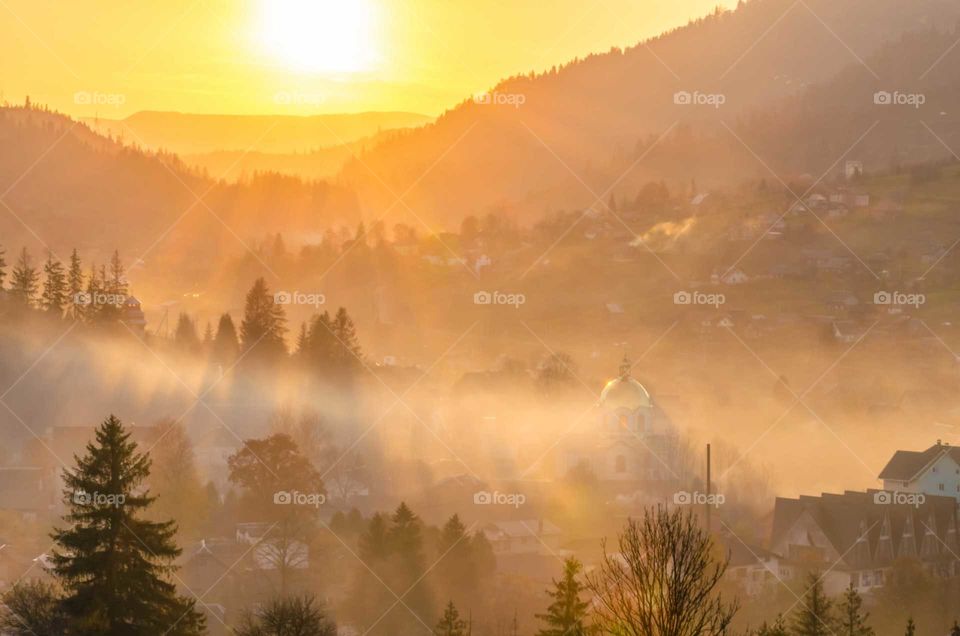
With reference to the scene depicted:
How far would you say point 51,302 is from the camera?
79.3 m

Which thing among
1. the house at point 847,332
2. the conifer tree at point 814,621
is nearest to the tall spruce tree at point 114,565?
the conifer tree at point 814,621

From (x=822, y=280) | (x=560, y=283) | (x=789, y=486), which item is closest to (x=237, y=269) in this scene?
(x=560, y=283)

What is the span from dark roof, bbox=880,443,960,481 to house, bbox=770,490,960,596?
15.8ft

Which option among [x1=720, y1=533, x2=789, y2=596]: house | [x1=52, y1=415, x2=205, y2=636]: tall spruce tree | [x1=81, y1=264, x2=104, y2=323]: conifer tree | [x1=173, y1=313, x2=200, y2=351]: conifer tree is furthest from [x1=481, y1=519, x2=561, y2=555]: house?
[x1=81, y1=264, x2=104, y2=323]: conifer tree

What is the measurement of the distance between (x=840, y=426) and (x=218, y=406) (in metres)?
33.6

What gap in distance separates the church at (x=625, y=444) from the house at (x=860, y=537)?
48.0ft

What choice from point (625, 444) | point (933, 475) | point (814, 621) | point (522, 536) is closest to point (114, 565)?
point (814, 621)

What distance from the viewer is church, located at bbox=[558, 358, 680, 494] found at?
70.8 m

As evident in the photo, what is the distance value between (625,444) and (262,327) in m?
20.8

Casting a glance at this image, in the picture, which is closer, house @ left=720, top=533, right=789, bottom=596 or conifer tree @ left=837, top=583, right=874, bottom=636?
conifer tree @ left=837, top=583, right=874, bottom=636

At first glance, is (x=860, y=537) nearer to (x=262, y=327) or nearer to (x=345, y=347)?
(x=345, y=347)

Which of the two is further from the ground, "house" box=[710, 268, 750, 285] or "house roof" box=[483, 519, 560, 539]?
"house" box=[710, 268, 750, 285]

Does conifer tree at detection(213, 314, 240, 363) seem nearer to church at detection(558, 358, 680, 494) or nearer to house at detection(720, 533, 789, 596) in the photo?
church at detection(558, 358, 680, 494)

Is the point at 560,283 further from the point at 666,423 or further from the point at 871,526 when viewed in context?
the point at 871,526
